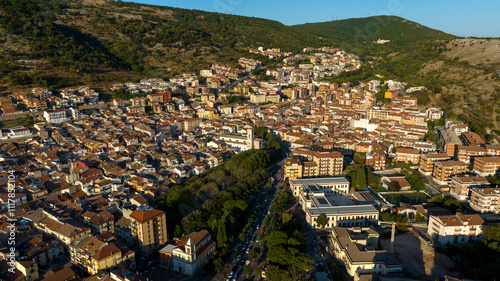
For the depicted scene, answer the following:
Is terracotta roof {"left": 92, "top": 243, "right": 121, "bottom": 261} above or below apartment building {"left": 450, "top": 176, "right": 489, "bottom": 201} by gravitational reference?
below

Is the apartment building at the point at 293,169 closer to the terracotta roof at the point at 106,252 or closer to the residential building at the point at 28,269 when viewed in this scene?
the terracotta roof at the point at 106,252

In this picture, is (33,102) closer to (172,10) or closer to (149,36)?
(149,36)

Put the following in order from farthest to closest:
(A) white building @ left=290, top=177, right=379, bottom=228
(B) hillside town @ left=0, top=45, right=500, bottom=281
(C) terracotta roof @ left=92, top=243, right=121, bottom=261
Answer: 1. (A) white building @ left=290, top=177, right=379, bottom=228
2. (B) hillside town @ left=0, top=45, right=500, bottom=281
3. (C) terracotta roof @ left=92, top=243, right=121, bottom=261

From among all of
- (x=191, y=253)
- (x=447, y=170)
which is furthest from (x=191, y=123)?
(x=447, y=170)

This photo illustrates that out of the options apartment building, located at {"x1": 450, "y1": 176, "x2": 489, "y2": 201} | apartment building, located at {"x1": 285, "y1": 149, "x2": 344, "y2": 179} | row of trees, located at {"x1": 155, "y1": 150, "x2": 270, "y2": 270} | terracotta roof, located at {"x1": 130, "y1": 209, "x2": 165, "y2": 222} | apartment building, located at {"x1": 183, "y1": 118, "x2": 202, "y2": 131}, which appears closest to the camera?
terracotta roof, located at {"x1": 130, "y1": 209, "x2": 165, "y2": 222}

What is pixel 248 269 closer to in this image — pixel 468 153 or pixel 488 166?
pixel 488 166

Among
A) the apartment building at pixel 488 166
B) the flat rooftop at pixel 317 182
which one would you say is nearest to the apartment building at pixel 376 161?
the flat rooftop at pixel 317 182

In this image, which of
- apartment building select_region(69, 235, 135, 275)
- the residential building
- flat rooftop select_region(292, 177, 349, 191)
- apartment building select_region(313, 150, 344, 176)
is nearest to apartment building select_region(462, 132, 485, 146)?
apartment building select_region(313, 150, 344, 176)

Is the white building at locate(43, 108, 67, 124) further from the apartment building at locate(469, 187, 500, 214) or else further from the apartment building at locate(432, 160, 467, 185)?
the apartment building at locate(469, 187, 500, 214)
